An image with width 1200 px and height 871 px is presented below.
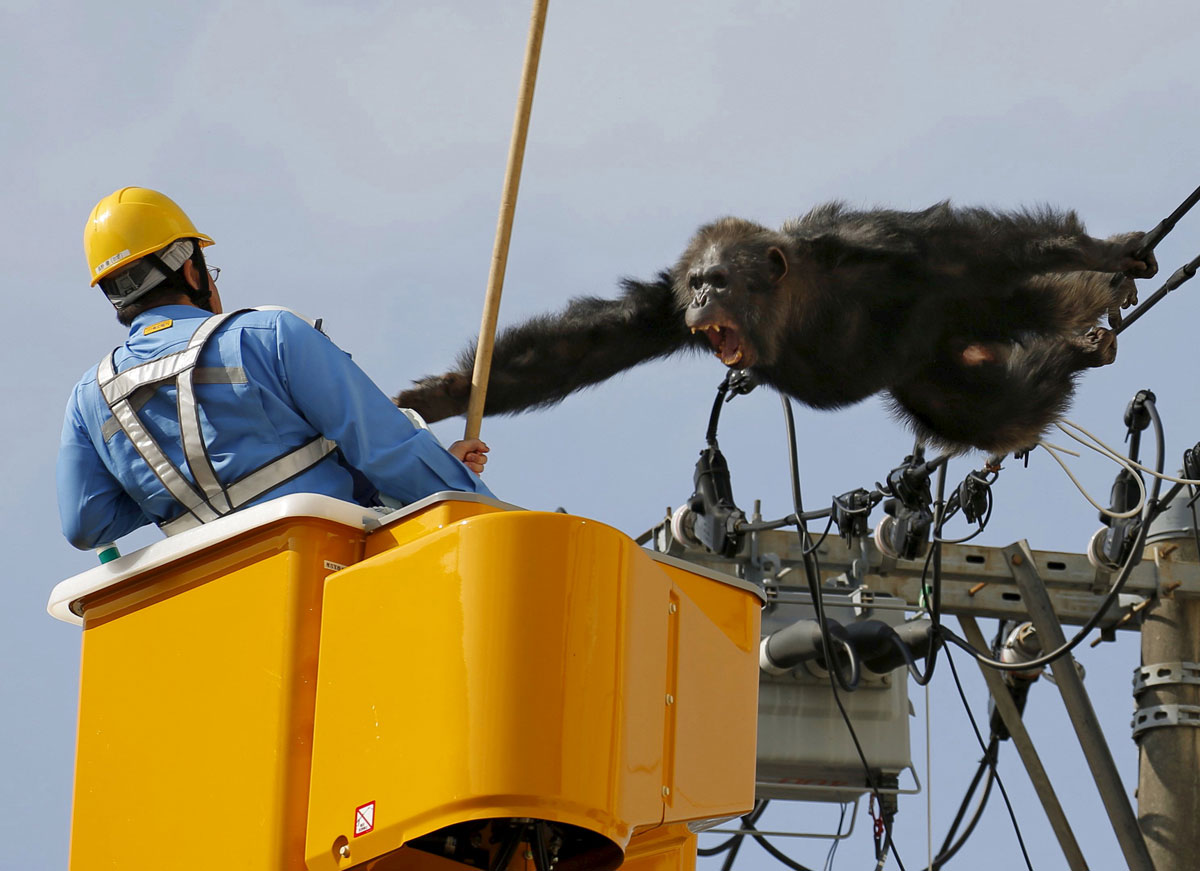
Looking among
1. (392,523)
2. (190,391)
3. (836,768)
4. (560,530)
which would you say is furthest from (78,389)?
(836,768)

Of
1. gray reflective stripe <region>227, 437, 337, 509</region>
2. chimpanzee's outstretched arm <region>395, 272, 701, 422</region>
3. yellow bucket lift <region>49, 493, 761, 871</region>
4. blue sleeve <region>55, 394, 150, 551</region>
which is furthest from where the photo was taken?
chimpanzee's outstretched arm <region>395, 272, 701, 422</region>

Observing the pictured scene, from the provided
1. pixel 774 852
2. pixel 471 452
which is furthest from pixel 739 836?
pixel 471 452

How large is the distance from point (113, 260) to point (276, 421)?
0.65 meters

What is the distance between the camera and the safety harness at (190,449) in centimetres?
347

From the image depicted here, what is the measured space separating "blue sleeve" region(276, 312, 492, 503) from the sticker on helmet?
53 cm

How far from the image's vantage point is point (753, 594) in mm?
3611

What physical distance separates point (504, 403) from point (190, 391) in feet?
8.79

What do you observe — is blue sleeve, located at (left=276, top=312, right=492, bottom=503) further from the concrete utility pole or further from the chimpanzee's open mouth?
the concrete utility pole

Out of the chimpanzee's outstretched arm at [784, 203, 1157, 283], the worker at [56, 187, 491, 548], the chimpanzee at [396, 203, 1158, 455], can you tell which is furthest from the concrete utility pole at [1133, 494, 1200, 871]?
the worker at [56, 187, 491, 548]

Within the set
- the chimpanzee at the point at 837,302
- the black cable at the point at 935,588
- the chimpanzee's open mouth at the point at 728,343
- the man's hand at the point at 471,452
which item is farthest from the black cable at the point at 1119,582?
the man's hand at the point at 471,452

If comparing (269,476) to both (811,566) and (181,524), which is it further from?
(811,566)

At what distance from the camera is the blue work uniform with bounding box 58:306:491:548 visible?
3.47m

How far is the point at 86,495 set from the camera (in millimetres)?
3719

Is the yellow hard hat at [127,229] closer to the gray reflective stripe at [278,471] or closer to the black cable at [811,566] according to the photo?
the gray reflective stripe at [278,471]
